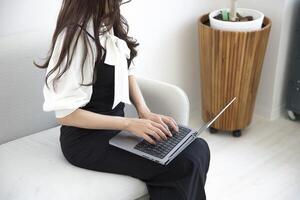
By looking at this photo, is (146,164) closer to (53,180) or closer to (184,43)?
(53,180)

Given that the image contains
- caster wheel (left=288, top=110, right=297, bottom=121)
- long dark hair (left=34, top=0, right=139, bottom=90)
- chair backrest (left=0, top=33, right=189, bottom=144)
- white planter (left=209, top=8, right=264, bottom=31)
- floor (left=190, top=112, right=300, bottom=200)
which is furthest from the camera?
caster wheel (left=288, top=110, right=297, bottom=121)

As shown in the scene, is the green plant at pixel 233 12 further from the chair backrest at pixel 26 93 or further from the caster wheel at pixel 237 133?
the chair backrest at pixel 26 93

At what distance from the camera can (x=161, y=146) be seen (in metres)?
1.19

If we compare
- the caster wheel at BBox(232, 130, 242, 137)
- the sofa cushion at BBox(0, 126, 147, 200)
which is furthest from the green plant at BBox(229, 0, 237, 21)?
the sofa cushion at BBox(0, 126, 147, 200)

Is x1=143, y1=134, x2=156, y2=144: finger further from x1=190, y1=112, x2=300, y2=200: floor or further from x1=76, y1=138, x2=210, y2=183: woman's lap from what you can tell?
x1=190, y1=112, x2=300, y2=200: floor

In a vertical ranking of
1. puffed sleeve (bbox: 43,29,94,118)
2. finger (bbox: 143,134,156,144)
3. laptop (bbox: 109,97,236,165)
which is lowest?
laptop (bbox: 109,97,236,165)

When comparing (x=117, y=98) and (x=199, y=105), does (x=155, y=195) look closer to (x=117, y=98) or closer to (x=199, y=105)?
(x=117, y=98)

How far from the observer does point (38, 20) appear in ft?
4.93

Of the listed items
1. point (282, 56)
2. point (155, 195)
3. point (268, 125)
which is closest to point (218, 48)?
point (282, 56)

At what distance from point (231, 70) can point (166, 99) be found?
1.96 feet

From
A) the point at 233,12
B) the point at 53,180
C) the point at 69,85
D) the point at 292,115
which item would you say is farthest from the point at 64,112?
the point at 292,115

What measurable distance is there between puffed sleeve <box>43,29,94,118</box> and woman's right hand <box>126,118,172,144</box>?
0.16m

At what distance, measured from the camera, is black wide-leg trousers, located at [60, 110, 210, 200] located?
1.17 metres

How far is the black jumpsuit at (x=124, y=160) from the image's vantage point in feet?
3.84
